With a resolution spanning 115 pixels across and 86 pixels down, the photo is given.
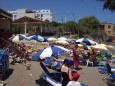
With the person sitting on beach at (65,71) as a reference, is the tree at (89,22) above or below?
above

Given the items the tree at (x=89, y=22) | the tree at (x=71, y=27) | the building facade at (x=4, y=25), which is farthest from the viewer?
the tree at (x=89, y=22)

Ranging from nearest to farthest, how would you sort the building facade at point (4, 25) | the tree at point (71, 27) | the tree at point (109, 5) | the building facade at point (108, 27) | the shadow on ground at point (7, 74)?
1. the shadow on ground at point (7, 74)
2. the tree at point (109, 5)
3. the building facade at point (4, 25)
4. the tree at point (71, 27)
5. the building facade at point (108, 27)

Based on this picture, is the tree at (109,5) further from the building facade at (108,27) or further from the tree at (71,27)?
the building facade at (108,27)

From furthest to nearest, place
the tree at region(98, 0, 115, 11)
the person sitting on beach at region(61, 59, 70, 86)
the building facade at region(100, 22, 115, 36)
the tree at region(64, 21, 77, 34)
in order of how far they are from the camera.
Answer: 1. the building facade at region(100, 22, 115, 36)
2. the tree at region(64, 21, 77, 34)
3. the tree at region(98, 0, 115, 11)
4. the person sitting on beach at region(61, 59, 70, 86)

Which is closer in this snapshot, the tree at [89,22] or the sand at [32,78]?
the sand at [32,78]

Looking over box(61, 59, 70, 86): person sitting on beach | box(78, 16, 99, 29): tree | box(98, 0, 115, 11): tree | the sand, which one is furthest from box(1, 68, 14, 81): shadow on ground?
box(78, 16, 99, 29): tree

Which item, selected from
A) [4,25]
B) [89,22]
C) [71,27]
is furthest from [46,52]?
[89,22]

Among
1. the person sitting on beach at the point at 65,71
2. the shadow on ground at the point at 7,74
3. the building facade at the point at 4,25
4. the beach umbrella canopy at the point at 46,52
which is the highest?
the building facade at the point at 4,25

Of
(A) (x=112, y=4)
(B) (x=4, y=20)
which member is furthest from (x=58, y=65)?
(B) (x=4, y=20)

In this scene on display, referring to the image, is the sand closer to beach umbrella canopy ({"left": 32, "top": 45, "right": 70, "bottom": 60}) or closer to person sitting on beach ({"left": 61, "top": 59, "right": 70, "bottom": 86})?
beach umbrella canopy ({"left": 32, "top": 45, "right": 70, "bottom": 60})

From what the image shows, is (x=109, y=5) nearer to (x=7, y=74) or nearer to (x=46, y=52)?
(x=46, y=52)

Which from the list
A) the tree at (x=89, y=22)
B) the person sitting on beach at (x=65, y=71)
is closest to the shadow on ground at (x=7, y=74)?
the person sitting on beach at (x=65, y=71)

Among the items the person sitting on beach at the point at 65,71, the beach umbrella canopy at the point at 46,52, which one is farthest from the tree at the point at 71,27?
the person sitting on beach at the point at 65,71

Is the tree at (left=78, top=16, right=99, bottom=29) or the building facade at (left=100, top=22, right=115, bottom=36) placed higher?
the tree at (left=78, top=16, right=99, bottom=29)
